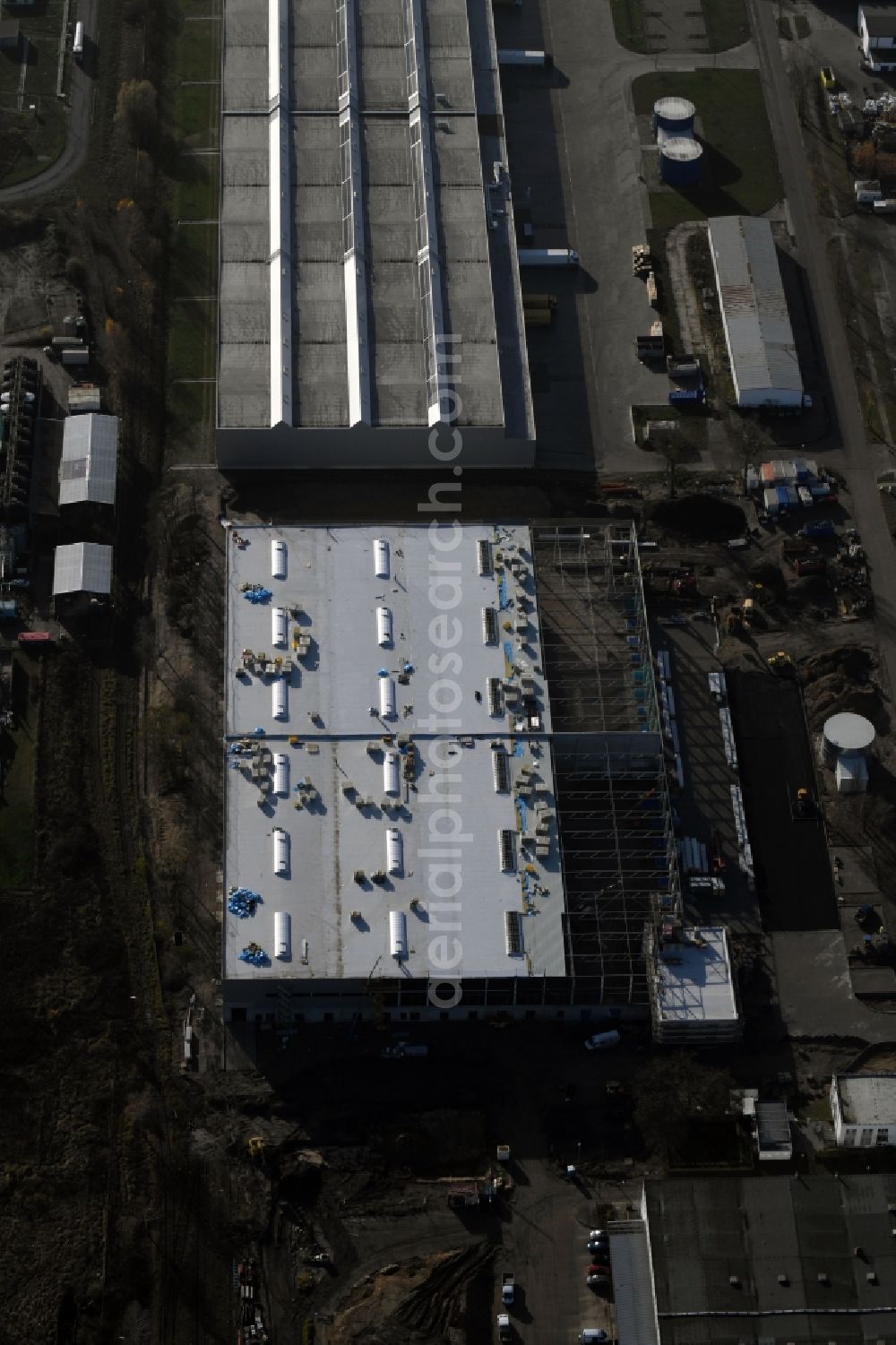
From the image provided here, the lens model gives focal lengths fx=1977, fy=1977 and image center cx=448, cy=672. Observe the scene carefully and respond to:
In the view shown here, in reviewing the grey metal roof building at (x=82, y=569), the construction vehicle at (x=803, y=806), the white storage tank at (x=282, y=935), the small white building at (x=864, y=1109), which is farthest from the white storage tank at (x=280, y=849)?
the small white building at (x=864, y=1109)

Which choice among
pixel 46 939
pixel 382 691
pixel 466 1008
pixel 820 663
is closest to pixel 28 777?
pixel 46 939

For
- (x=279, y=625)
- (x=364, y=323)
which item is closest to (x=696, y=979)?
(x=279, y=625)

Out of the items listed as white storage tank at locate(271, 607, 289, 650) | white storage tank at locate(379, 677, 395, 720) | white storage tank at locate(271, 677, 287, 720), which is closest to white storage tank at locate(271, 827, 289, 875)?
white storage tank at locate(271, 677, 287, 720)

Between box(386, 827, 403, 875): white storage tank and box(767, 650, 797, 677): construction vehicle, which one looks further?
box(767, 650, 797, 677): construction vehicle

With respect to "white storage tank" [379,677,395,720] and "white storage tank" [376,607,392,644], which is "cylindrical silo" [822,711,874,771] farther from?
"white storage tank" [376,607,392,644]

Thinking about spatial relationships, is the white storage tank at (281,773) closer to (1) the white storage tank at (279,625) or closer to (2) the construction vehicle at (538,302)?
(1) the white storage tank at (279,625)

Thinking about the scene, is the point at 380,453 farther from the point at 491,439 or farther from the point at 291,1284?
the point at 291,1284
